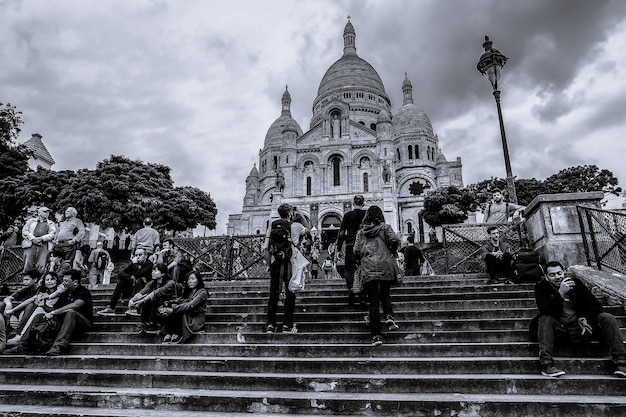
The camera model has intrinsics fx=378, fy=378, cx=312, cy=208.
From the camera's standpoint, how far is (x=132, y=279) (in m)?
6.59

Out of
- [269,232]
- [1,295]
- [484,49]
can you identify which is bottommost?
[1,295]

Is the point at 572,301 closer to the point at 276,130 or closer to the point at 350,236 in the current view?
the point at 350,236

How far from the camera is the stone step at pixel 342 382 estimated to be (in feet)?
11.0

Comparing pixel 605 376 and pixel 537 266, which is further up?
pixel 537 266

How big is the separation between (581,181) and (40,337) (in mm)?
39045

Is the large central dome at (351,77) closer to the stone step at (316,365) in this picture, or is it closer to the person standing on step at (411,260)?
the person standing on step at (411,260)

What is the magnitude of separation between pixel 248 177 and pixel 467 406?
45.2 meters

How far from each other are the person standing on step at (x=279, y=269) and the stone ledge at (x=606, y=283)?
12.5 feet

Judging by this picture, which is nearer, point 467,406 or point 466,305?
point 467,406

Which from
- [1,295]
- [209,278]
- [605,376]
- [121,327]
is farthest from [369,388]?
[1,295]

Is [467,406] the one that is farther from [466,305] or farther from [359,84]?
[359,84]

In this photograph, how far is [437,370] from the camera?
3.74m

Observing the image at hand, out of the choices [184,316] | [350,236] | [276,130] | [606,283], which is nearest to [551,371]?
[606,283]

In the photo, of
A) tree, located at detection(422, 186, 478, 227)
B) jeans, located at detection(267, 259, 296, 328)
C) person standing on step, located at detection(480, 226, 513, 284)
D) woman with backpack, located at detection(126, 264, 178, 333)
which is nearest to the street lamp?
person standing on step, located at detection(480, 226, 513, 284)
